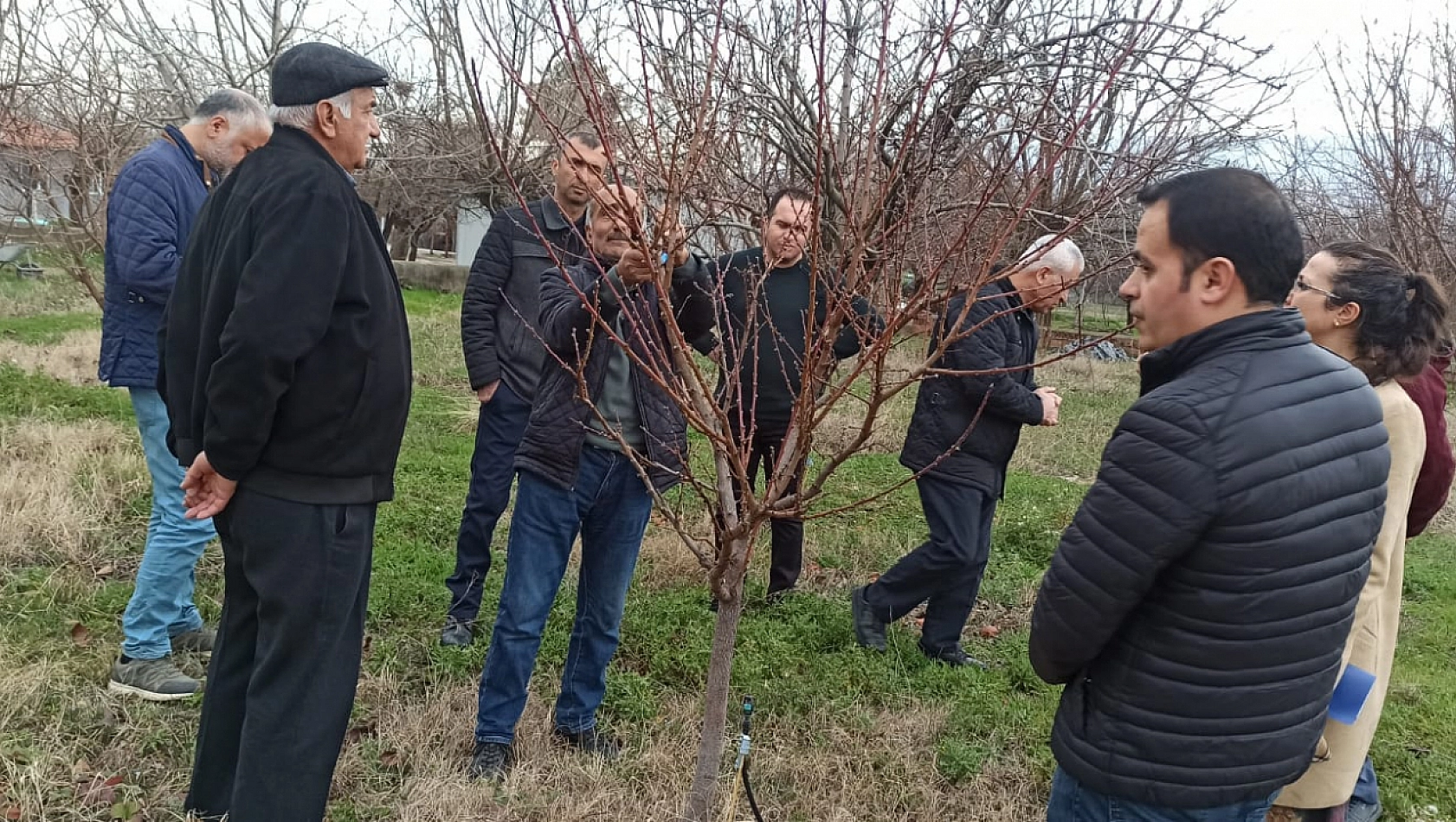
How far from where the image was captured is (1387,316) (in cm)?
254

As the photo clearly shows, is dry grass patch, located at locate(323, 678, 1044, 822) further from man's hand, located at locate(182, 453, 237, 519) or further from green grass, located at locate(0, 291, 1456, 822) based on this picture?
man's hand, located at locate(182, 453, 237, 519)

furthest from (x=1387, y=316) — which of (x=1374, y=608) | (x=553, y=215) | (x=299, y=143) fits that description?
(x=299, y=143)

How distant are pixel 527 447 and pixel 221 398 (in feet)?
3.10

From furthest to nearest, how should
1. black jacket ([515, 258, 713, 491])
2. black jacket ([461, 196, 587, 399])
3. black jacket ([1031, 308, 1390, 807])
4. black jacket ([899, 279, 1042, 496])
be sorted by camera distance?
black jacket ([461, 196, 587, 399]) → black jacket ([899, 279, 1042, 496]) → black jacket ([515, 258, 713, 491]) → black jacket ([1031, 308, 1390, 807])

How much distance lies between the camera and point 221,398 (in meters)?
2.18

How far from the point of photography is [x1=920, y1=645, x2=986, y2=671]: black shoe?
166 inches

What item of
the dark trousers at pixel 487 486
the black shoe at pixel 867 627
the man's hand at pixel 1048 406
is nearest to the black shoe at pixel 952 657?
the black shoe at pixel 867 627

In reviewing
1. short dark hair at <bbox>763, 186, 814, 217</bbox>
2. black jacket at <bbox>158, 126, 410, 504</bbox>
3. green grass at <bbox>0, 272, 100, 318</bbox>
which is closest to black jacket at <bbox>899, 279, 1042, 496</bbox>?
short dark hair at <bbox>763, 186, 814, 217</bbox>

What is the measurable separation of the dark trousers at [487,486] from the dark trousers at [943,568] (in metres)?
1.65

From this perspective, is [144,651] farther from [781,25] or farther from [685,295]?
[781,25]

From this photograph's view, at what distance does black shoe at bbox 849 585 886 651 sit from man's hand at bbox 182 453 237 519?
107 inches

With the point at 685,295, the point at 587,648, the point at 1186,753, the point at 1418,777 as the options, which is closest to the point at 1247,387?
the point at 1186,753

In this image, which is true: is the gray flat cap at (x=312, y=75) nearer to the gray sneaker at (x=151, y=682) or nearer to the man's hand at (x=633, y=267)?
the man's hand at (x=633, y=267)

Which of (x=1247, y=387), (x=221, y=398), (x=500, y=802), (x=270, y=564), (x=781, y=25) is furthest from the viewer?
(x=781, y=25)
